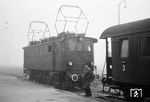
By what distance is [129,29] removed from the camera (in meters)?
12.0

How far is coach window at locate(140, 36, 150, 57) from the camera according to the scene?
35.8 feet

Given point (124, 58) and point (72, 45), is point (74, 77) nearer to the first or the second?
point (72, 45)

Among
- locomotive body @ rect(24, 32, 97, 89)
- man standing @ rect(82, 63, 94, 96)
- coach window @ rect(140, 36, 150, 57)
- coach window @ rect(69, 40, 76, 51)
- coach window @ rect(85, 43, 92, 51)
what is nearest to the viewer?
coach window @ rect(140, 36, 150, 57)

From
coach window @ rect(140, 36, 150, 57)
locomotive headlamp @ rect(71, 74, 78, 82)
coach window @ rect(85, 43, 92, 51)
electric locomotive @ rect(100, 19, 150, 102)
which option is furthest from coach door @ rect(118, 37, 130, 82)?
coach window @ rect(85, 43, 92, 51)

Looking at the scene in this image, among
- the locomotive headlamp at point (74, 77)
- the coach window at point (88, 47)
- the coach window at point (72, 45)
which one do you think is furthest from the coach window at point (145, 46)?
the coach window at point (88, 47)

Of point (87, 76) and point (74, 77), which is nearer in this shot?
point (87, 76)

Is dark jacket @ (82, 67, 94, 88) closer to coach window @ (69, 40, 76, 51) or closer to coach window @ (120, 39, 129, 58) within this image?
coach window @ (120, 39, 129, 58)

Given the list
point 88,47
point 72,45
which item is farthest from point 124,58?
point 88,47

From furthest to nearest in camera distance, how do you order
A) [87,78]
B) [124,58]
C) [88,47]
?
[88,47]
[87,78]
[124,58]

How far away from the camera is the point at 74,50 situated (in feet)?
68.8

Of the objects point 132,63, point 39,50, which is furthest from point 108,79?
point 39,50

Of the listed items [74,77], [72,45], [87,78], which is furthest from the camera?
[72,45]

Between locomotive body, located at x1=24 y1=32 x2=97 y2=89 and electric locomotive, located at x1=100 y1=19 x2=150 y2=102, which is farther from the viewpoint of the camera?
locomotive body, located at x1=24 y1=32 x2=97 y2=89

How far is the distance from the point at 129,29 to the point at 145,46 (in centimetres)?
124
